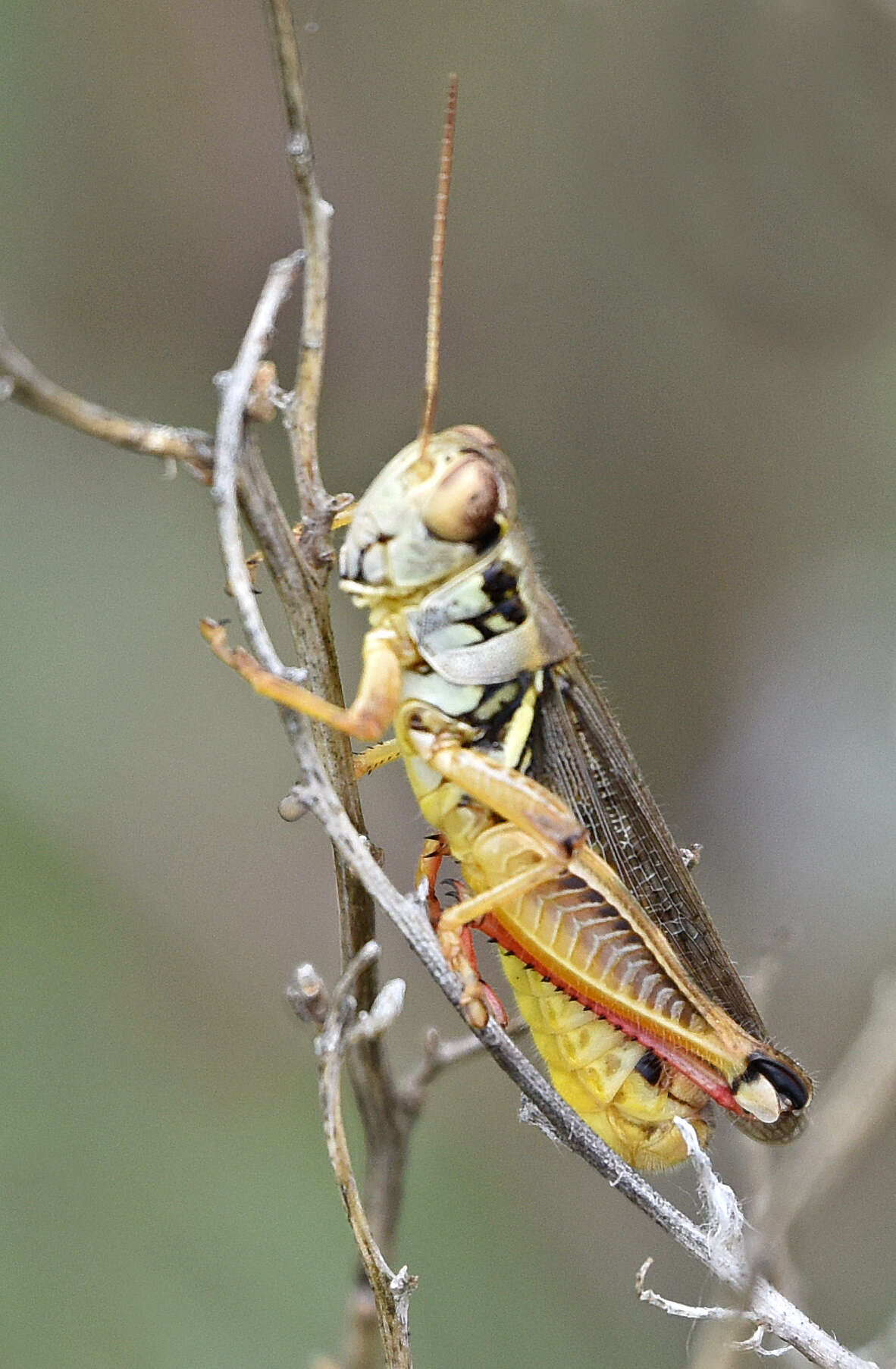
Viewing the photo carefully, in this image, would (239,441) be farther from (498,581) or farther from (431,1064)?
(431,1064)

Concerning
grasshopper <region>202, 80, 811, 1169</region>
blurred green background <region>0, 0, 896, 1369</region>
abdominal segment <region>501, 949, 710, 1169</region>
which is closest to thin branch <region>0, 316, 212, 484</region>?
grasshopper <region>202, 80, 811, 1169</region>

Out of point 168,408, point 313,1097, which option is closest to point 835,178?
point 168,408

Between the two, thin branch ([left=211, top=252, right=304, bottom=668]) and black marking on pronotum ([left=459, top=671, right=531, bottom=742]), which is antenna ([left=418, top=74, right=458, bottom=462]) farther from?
black marking on pronotum ([left=459, top=671, right=531, bottom=742])

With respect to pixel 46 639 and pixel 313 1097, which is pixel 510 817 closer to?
pixel 313 1097

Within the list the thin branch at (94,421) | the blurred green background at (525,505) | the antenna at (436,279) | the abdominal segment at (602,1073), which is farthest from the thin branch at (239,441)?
the blurred green background at (525,505)

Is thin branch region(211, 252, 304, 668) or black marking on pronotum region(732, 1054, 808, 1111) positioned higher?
thin branch region(211, 252, 304, 668)

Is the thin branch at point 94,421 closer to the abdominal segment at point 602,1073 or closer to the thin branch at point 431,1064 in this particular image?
the thin branch at point 431,1064
